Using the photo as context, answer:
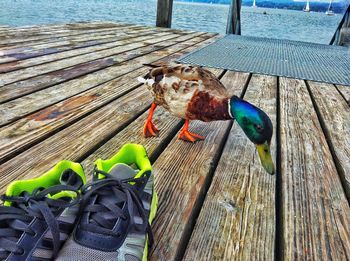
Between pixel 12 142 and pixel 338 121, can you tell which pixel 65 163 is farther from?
pixel 338 121

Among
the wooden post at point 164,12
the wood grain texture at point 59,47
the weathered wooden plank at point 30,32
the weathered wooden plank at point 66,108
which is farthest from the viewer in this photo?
the wooden post at point 164,12

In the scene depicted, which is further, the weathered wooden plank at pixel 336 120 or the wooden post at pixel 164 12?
the wooden post at pixel 164 12

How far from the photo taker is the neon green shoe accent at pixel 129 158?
1147 mm

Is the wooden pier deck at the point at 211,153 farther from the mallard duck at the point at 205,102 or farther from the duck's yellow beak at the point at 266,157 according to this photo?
the mallard duck at the point at 205,102

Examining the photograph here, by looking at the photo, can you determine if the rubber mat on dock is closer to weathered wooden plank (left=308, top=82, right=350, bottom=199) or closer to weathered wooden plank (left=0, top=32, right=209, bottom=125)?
weathered wooden plank (left=308, top=82, right=350, bottom=199)

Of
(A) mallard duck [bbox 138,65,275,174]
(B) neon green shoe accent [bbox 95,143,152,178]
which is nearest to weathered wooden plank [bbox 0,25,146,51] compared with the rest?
(A) mallard duck [bbox 138,65,275,174]

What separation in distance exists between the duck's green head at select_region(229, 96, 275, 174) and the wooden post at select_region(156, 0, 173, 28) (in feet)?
21.1

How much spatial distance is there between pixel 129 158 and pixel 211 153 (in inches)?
24.7

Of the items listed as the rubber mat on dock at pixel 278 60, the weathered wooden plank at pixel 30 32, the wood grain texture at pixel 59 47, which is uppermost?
the rubber mat on dock at pixel 278 60

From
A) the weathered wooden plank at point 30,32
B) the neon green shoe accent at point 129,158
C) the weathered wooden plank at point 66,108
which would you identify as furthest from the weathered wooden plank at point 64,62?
the neon green shoe accent at point 129,158

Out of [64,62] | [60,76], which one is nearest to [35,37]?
[64,62]

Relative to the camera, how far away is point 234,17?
751 cm

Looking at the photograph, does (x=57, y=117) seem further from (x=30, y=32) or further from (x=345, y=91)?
(x=30, y=32)

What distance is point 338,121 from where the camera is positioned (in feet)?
7.74
